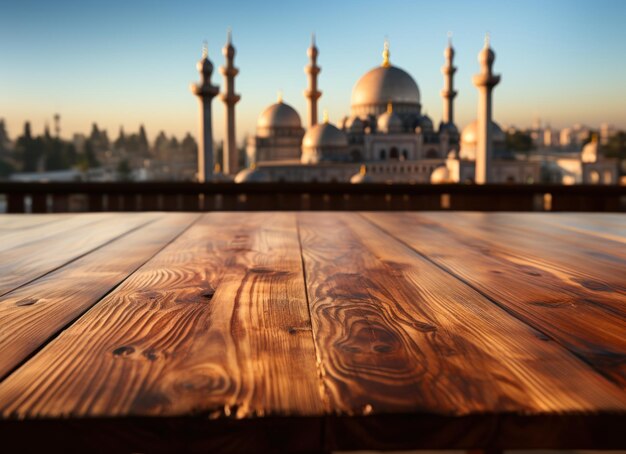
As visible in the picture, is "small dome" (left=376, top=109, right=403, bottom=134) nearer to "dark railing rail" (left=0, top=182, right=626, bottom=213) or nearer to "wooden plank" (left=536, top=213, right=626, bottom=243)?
"dark railing rail" (left=0, top=182, right=626, bottom=213)

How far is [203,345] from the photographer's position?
3.21 feet

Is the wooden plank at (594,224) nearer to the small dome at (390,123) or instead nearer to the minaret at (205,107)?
the minaret at (205,107)

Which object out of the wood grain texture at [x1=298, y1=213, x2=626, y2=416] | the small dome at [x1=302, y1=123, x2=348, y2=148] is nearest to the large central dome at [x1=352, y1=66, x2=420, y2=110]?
the small dome at [x1=302, y1=123, x2=348, y2=148]

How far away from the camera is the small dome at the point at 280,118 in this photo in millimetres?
53156

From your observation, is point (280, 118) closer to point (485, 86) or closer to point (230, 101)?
point (230, 101)

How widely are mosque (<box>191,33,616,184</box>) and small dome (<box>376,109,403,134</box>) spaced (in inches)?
3.1

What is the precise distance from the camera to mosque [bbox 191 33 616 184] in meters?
40.9

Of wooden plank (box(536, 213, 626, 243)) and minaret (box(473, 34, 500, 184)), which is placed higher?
minaret (box(473, 34, 500, 184))

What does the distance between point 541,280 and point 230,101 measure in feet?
127

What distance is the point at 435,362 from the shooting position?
90 centimetres

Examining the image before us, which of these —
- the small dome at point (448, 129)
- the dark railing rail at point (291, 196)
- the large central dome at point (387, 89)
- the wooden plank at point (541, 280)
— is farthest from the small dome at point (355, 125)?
the wooden plank at point (541, 280)

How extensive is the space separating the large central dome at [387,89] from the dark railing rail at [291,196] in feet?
155

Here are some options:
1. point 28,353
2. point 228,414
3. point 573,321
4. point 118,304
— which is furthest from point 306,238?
point 228,414

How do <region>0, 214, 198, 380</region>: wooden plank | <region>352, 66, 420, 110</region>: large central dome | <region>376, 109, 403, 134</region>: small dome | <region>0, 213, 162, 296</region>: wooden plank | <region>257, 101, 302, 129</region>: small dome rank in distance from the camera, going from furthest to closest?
<region>257, 101, 302, 129</region>: small dome → <region>352, 66, 420, 110</region>: large central dome → <region>376, 109, 403, 134</region>: small dome → <region>0, 213, 162, 296</region>: wooden plank → <region>0, 214, 198, 380</region>: wooden plank
